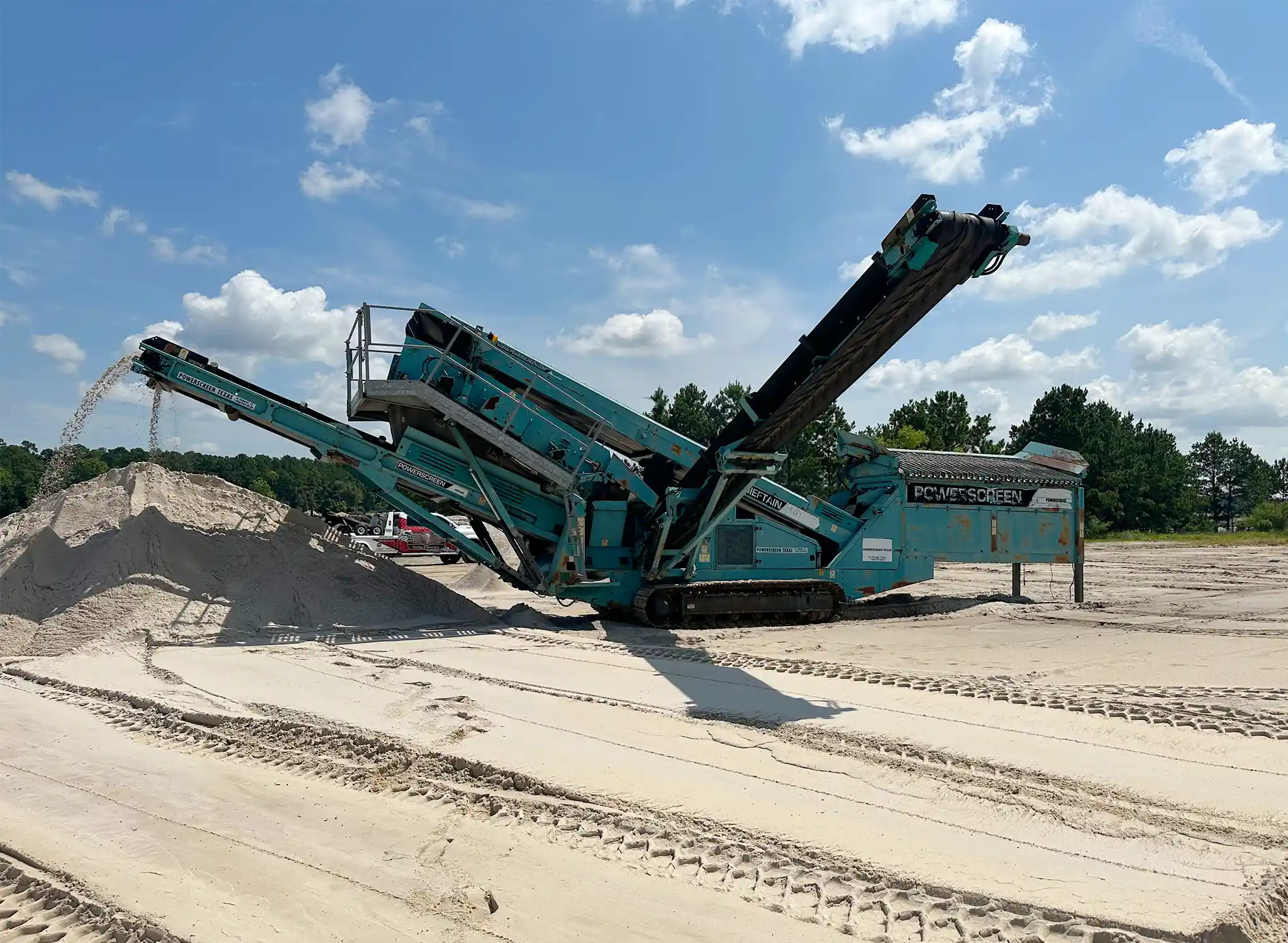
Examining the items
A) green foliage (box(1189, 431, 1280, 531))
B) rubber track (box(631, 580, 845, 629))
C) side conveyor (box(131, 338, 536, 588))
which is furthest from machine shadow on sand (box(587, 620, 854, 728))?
green foliage (box(1189, 431, 1280, 531))

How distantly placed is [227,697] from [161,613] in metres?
3.50

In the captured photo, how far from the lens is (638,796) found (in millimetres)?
4477

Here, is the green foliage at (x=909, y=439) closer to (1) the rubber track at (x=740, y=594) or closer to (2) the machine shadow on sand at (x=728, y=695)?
(1) the rubber track at (x=740, y=594)

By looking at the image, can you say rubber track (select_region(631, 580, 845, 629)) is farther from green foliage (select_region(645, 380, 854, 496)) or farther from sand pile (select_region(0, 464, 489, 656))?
green foliage (select_region(645, 380, 854, 496))

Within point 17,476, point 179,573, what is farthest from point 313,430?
point 17,476

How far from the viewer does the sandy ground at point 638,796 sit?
3.29 m

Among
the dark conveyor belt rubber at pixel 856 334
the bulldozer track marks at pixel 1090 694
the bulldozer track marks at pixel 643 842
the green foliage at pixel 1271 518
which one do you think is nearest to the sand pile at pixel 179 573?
the bulldozer track marks at pixel 643 842

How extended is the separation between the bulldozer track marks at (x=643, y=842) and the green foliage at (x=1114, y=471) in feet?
167

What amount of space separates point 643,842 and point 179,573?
839cm

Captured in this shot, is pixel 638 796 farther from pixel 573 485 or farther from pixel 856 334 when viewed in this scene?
pixel 573 485

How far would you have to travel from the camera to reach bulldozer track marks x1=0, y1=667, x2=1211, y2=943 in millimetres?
3162

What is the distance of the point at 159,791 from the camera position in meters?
4.68

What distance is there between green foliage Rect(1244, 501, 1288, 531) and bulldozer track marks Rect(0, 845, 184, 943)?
53499 mm

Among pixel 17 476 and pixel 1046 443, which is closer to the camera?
pixel 1046 443
